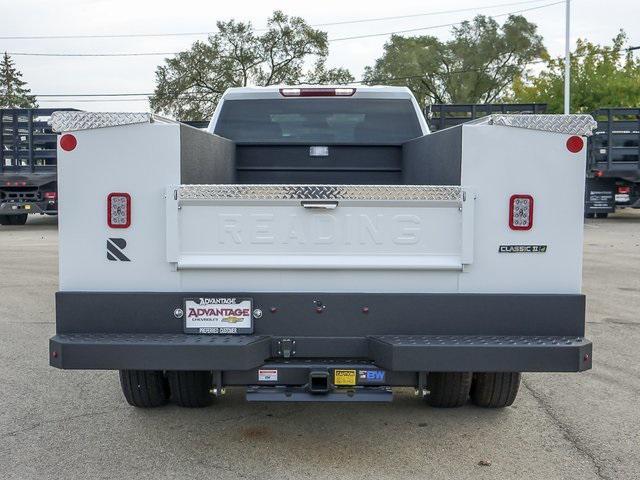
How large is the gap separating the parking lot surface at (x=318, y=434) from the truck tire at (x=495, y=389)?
8 cm

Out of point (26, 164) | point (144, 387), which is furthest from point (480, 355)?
point (26, 164)

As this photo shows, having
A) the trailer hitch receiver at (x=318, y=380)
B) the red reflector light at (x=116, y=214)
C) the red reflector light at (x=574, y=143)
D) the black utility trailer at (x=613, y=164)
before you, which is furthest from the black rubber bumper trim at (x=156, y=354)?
the black utility trailer at (x=613, y=164)

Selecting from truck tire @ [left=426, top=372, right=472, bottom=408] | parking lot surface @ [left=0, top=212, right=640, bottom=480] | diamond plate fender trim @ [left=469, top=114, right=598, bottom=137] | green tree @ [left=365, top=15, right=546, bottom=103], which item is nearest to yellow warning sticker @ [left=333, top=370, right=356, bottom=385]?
parking lot surface @ [left=0, top=212, right=640, bottom=480]

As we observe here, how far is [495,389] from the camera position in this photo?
521 centimetres

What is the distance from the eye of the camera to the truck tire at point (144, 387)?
5098mm

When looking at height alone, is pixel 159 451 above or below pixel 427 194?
below

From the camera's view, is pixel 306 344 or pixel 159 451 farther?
pixel 159 451

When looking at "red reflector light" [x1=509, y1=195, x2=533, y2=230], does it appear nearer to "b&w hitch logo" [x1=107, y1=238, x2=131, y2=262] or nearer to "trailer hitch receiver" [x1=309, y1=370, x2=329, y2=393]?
"trailer hitch receiver" [x1=309, y1=370, x2=329, y2=393]

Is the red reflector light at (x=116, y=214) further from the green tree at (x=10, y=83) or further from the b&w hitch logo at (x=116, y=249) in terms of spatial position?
the green tree at (x=10, y=83)

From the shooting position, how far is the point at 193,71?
50.2 meters

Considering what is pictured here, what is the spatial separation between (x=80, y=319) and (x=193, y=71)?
47.9 metres

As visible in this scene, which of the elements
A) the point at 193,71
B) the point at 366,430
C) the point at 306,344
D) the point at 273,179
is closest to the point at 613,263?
the point at 273,179

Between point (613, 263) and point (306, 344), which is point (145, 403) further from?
point (613, 263)

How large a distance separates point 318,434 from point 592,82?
131 feet
